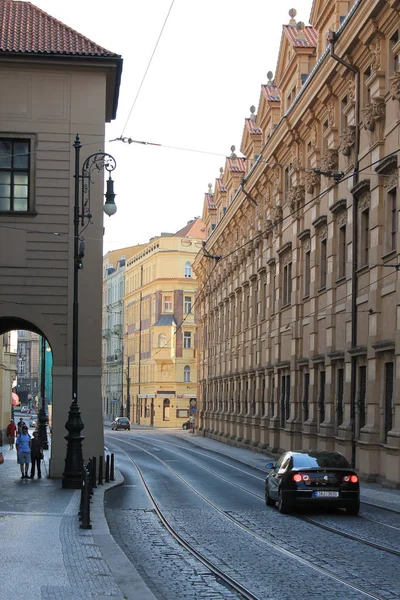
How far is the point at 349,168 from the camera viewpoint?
106 feet

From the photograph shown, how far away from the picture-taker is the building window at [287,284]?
1695 inches

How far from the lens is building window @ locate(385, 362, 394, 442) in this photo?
2809cm

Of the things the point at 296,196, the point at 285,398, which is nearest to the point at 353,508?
the point at 296,196

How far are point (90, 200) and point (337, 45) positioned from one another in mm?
9621

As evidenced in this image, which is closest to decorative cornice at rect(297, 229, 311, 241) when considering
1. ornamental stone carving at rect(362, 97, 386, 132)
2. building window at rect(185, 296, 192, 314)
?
ornamental stone carving at rect(362, 97, 386, 132)

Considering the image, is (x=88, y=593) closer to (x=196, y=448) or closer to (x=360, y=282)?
(x=360, y=282)

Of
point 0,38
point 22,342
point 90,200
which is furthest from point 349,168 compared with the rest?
point 22,342

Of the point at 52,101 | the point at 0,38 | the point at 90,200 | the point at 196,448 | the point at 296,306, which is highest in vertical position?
the point at 0,38

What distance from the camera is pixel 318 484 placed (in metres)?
20.1

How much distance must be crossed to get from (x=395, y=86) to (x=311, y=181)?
34.2 ft

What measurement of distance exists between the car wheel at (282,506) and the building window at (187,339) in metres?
81.8

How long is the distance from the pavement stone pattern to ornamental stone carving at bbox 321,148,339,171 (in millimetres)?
18207

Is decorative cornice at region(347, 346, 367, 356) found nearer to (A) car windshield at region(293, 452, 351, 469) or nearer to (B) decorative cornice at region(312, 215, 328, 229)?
(B) decorative cornice at region(312, 215, 328, 229)

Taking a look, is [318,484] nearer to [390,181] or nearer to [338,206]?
[390,181]
